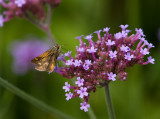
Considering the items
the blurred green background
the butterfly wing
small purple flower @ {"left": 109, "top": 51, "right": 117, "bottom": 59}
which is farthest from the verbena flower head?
the blurred green background

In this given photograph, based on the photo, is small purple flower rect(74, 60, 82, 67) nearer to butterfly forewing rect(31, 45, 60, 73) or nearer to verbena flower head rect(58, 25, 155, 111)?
verbena flower head rect(58, 25, 155, 111)

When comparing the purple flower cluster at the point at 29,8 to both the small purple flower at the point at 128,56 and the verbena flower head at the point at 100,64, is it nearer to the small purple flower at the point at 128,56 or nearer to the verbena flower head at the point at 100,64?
the verbena flower head at the point at 100,64

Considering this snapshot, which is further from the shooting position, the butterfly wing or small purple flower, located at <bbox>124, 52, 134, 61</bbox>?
the butterfly wing

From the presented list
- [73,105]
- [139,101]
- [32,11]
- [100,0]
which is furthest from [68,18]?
[139,101]

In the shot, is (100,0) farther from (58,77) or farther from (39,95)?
(39,95)

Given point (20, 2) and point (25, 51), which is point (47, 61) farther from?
point (25, 51)
